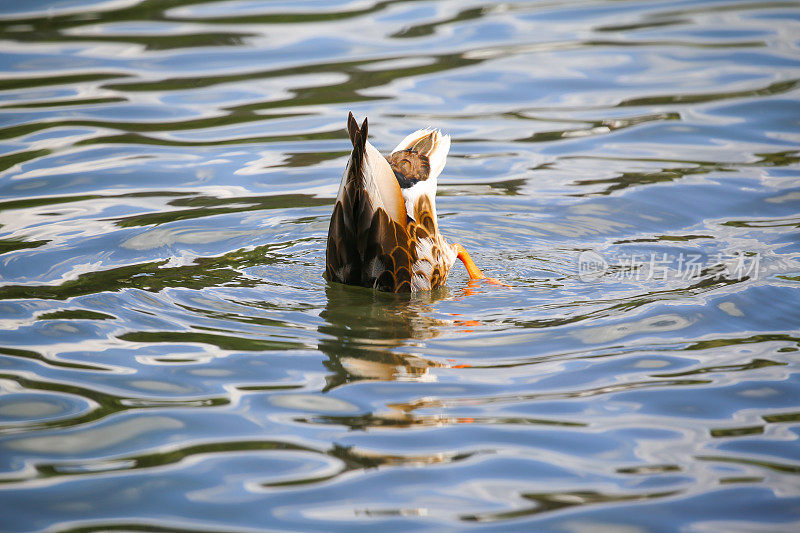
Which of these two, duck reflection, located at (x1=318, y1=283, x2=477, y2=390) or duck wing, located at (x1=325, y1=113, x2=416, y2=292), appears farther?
duck wing, located at (x1=325, y1=113, x2=416, y2=292)

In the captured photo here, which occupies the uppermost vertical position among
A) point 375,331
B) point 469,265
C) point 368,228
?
point 368,228

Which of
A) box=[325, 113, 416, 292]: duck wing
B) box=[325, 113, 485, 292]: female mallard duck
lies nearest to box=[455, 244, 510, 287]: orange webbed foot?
box=[325, 113, 485, 292]: female mallard duck

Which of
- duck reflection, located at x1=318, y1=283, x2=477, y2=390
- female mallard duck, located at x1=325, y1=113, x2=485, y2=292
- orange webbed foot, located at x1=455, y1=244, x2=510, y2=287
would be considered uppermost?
female mallard duck, located at x1=325, y1=113, x2=485, y2=292

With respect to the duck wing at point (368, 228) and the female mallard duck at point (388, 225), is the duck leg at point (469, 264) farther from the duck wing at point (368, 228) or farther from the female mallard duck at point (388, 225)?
the duck wing at point (368, 228)

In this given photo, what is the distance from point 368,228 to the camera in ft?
16.5

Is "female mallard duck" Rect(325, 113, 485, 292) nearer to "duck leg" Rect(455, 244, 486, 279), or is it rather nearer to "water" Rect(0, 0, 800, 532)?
"duck leg" Rect(455, 244, 486, 279)

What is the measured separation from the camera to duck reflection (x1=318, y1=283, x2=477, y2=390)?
4.34 m

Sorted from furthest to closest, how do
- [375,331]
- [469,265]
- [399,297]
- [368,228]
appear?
[469,265] → [399,297] → [368,228] → [375,331]

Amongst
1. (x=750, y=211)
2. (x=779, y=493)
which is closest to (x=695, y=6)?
(x=750, y=211)

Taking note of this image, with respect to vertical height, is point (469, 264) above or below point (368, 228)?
below

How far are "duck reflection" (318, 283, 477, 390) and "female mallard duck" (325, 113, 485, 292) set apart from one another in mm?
95

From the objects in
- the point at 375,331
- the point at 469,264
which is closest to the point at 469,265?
the point at 469,264

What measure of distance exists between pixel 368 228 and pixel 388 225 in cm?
11

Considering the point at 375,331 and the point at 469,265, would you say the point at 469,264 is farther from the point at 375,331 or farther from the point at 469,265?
the point at 375,331
